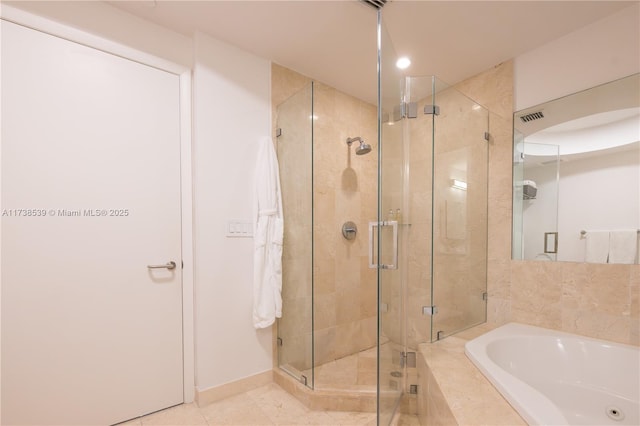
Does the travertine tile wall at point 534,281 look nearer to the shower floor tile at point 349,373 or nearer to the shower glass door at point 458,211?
the shower glass door at point 458,211

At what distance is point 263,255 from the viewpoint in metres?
2.03

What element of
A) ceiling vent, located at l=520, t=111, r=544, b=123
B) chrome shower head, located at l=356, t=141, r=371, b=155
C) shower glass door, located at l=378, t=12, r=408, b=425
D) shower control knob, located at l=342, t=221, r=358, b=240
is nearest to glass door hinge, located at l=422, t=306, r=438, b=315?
shower glass door, located at l=378, t=12, r=408, b=425

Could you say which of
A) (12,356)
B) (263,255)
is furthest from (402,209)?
(12,356)

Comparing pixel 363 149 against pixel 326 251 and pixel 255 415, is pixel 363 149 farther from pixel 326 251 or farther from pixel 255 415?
pixel 255 415

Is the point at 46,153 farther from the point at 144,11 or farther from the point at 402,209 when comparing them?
the point at 402,209

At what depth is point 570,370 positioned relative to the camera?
5.46 feet

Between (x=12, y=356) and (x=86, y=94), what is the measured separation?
4.53ft

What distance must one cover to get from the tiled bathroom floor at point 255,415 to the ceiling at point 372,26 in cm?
240

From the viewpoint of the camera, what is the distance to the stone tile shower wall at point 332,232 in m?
2.17

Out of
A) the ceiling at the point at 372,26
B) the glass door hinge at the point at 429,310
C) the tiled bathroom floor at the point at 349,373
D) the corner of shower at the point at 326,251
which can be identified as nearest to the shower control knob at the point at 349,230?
the corner of shower at the point at 326,251

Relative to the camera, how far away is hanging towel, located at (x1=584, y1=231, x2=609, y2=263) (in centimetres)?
171

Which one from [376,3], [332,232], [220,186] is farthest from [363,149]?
[220,186]

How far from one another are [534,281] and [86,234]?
281 cm

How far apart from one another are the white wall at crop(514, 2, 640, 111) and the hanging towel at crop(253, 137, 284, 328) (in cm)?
188
